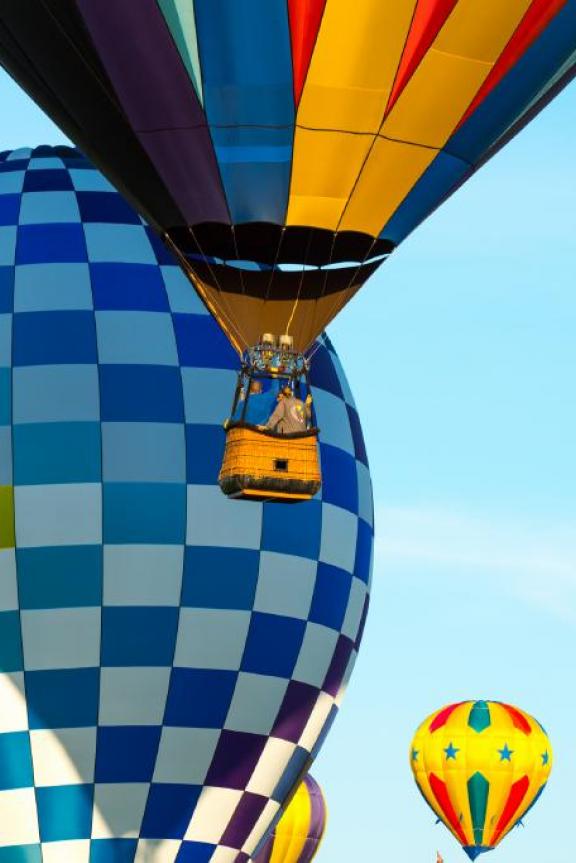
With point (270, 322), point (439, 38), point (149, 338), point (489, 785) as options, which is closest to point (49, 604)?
point (149, 338)

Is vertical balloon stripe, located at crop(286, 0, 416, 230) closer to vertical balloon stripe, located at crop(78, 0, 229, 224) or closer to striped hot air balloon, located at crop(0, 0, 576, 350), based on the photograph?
striped hot air balloon, located at crop(0, 0, 576, 350)

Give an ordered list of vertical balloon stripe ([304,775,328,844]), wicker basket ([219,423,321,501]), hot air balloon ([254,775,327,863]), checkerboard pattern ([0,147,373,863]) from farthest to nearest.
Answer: vertical balloon stripe ([304,775,328,844]) < hot air balloon ([254,775,327,863]) < checkerboard pattern ([0,147,373,863]) < wicker basket ([219,423,321,501])

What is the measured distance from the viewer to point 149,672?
16844 mm

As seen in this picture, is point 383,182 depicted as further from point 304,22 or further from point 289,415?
point 289,415

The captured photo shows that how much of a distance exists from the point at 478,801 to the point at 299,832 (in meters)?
2.02

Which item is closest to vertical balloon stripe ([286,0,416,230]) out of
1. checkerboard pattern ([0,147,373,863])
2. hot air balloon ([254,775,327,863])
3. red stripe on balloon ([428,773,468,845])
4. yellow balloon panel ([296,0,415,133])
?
yellow balloon panel ([296,0,415,133])

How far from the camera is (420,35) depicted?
14.3 meters

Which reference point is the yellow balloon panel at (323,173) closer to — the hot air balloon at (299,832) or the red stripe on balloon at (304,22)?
the red stripe on balloon at (304,22)

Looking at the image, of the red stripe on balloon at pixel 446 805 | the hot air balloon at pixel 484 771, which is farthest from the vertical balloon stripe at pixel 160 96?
the red stripe on balloon at pixel 446 805

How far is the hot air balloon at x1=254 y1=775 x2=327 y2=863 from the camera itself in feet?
87.2

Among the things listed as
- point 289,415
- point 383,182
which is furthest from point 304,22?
point 289,415

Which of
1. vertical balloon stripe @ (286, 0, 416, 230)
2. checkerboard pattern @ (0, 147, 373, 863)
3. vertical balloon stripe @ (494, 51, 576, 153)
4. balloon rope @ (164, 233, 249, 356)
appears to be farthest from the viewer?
checkerboard pattern @ (0, 147, 373, 863)

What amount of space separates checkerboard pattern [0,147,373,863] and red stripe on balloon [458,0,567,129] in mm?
3253

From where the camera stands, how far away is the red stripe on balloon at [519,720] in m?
28.1
